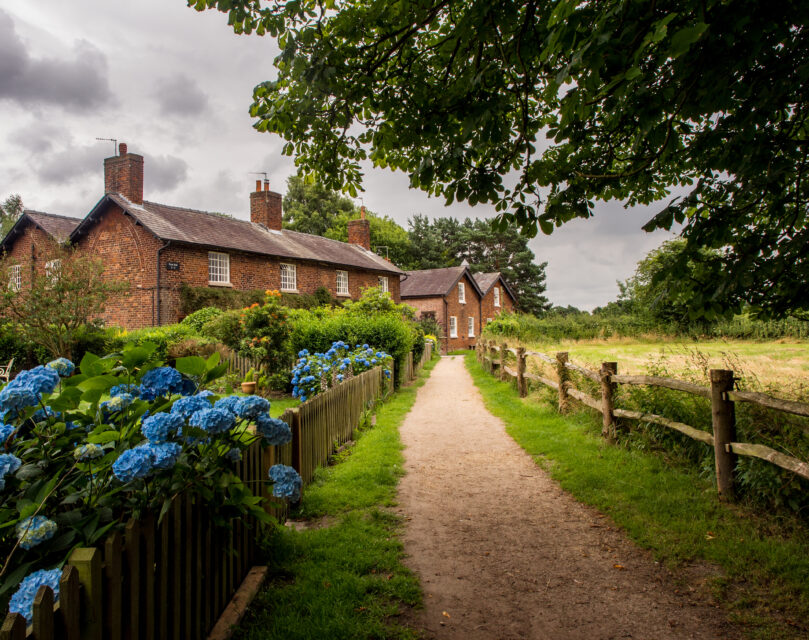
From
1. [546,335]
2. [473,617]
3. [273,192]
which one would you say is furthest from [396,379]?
[546,335]

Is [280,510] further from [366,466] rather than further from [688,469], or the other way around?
[688,469]

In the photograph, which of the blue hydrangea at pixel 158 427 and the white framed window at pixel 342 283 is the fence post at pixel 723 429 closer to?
the blue hydrangea at pixel 158 427

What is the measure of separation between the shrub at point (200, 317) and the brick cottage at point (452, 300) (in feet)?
67.4

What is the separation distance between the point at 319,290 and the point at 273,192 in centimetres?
672

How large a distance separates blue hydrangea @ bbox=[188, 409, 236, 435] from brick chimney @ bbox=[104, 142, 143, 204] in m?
23.8

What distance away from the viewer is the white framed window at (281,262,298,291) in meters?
27.6

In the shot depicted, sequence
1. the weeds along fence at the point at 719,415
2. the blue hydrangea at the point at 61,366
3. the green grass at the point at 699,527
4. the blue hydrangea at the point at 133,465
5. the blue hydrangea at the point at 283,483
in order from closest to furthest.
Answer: the blue hydrangea at the point at 133,465 < the blue hydrangea at the point at 61,366 < the blue hydrangea at the point at 283,483 < the green grass at the point at 699,527 < the weeds along fence at the point at 719,415

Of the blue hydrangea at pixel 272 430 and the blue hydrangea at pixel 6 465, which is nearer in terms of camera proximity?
the blue hydrangea at pixel 6 465

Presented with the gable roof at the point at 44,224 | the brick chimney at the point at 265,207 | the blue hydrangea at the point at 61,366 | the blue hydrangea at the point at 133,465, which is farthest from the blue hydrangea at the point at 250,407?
the brick chimney at the point at 265,207

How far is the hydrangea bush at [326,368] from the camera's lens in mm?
9352

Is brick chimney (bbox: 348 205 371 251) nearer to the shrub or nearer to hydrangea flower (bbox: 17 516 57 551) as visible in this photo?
the shrub

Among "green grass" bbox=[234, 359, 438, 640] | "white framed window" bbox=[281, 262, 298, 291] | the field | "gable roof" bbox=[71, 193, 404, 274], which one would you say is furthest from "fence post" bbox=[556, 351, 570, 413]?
"white framed window" bbox=[281, 262, 298, 291]

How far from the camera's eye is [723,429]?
5289 millimetres

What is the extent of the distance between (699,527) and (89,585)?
491cm
